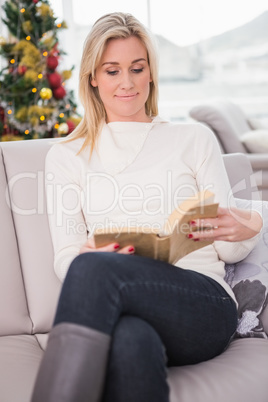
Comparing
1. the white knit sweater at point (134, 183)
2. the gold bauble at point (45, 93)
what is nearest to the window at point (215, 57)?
the gold bauble at point (45, 93)

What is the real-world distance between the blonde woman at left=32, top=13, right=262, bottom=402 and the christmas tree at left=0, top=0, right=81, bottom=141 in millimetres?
2062

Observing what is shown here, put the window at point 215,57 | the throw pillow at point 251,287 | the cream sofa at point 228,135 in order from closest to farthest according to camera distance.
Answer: the throw pillow at point 251,287 → the cream sofa at point 228,135 → the window at point 215,57

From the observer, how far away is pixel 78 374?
3.74 feet

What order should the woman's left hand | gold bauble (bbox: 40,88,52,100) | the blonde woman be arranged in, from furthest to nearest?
gold bauble (bbox: 40,88,52,100) < the woman's left hand < the blonde woman

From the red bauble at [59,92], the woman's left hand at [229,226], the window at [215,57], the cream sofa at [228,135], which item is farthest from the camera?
the window at [215,57]

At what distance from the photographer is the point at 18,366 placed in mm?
1484

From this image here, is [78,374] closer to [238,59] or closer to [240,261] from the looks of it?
[240,261]

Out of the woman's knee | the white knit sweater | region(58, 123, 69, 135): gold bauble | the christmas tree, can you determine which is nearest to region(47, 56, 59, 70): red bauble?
the christmas tree

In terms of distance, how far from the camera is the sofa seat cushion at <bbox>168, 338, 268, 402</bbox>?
4.32 ft

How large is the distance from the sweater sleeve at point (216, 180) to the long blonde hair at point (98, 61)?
0.25 m

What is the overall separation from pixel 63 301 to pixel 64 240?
0.42 metres

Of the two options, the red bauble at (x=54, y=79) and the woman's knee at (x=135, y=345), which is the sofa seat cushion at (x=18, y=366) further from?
the red bauble at (x=54, y=79)

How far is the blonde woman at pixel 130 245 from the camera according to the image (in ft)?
3.87

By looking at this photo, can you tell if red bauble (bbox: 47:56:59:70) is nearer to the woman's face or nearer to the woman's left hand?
the woman's face
